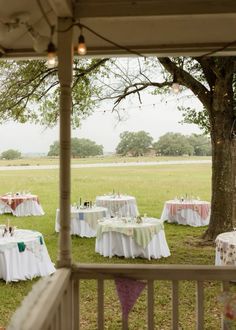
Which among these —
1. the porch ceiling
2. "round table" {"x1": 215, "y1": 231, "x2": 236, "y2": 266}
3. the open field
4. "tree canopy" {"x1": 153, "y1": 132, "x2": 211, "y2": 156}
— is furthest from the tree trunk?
the open field

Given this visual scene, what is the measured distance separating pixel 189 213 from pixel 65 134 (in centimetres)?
850

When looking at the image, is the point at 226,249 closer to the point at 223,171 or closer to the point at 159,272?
the point at 223,171

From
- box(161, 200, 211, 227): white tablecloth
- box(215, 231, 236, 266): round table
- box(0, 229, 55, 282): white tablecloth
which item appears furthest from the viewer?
box(161, 200, 211, 227): white tablecloth

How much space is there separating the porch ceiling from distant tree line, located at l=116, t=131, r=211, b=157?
13484 millimetres

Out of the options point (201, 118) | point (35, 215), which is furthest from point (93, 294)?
point (35, 215)

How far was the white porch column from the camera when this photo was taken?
2490 mm

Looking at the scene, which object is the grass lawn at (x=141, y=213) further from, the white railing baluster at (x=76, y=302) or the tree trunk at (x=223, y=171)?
the white railing baluster at (x=76, y=302)

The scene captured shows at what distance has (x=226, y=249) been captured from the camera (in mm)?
5750

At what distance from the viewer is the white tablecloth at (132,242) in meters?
7.47

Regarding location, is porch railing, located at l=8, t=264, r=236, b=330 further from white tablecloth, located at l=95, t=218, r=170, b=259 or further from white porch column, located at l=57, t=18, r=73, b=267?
white tablecloth, located at l=95, t=218, r=170, b=259

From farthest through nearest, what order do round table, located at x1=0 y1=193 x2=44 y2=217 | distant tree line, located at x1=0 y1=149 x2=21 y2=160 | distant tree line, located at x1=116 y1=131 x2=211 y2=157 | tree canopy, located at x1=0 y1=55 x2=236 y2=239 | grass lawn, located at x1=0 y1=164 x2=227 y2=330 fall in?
distant tree line, located at x1=0 y1=149 x2=21 y2=160, distant tree line, located at x1=116 y1=131 x2=211 y2=157, round table, located at x1=0 y1=193 x2=44 y2=217, tree canopy, located at x1=0 y1=55 x2=236 y2=239, grass lawn, located at x1=0 y1=164 x2=227 y2=330

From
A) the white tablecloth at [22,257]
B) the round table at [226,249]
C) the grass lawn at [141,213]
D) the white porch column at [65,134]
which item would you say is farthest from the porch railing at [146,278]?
the white tablecloth at [22,257]

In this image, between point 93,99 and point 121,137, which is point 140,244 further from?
point 121,137

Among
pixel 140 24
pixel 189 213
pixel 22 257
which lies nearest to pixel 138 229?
pixel 22 257
